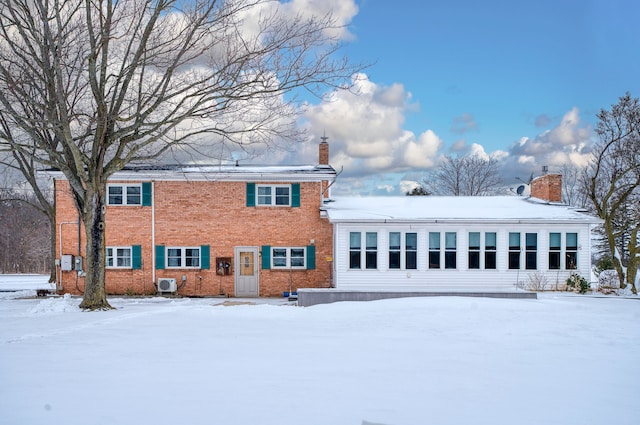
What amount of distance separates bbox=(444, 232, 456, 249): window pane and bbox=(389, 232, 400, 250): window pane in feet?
5.72

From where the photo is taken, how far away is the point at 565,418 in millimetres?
4969

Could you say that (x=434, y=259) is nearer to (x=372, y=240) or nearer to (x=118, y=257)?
(x=372, y=240)

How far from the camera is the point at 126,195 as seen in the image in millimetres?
19484

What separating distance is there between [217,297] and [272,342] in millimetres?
11053

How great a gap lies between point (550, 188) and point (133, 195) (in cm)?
1732

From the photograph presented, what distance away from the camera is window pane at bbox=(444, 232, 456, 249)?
59.9 feet

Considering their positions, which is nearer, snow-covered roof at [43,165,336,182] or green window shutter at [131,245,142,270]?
snow-covered roof at [43,165,336,182]

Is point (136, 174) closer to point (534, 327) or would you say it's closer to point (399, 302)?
point (399, 302)

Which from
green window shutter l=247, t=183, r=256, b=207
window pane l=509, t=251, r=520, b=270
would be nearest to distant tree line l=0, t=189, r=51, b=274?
green window shutter l=247, t=183, r=256, b=207

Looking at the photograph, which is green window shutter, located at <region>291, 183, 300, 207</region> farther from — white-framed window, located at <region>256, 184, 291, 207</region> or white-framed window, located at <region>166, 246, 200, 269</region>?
white-framed window, located at <region>166, 246, 200, 269</region>

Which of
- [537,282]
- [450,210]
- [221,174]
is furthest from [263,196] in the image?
[537,282]

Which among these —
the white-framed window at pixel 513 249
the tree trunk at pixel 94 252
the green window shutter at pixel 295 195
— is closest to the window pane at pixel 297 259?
the green window shutter at pixel 295 195

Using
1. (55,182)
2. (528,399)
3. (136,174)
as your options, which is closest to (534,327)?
(528,399)

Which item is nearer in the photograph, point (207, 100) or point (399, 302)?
point (399, 302)
